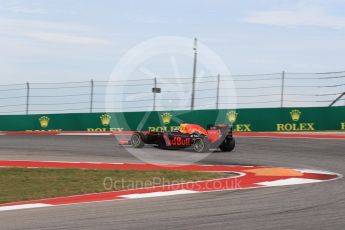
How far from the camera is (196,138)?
17.4m

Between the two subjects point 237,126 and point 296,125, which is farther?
point 237,126

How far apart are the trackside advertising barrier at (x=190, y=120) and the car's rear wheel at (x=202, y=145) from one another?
31.8 ft

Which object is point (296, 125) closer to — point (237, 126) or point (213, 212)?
point (237, 126)

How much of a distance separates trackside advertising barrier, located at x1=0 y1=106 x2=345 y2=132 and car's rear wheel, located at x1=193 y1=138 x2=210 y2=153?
9702 mm

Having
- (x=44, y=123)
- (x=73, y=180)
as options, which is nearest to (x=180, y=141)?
(x=73, y=180)

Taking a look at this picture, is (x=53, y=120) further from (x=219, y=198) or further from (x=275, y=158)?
(x=219, y=198)

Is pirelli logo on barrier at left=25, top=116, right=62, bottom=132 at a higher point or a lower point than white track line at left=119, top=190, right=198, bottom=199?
higher

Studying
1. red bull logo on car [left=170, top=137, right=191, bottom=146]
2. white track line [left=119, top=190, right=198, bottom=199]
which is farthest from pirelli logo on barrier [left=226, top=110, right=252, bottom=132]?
white track line [left=119, top=190, right=198, bottom=199]

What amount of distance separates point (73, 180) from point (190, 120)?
1552 cm

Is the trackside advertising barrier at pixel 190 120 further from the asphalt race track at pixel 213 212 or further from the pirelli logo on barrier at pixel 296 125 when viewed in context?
the asphalt race track at pixel 213 212

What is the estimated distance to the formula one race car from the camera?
1736cm

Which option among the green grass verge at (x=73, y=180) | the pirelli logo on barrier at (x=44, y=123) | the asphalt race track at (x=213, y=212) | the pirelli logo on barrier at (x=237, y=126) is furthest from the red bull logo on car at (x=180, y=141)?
the pirelli logo on barrier at (x=44, y=123)

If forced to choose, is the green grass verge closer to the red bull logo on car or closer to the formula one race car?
the formula one race car

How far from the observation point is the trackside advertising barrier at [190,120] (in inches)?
1020
